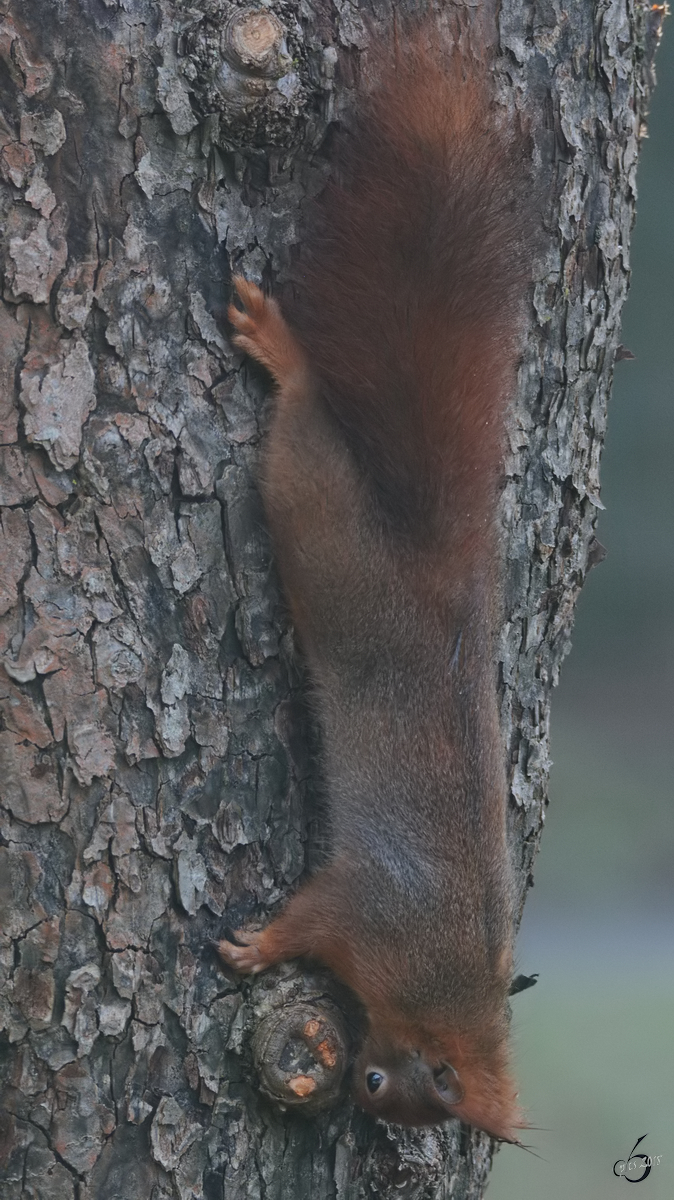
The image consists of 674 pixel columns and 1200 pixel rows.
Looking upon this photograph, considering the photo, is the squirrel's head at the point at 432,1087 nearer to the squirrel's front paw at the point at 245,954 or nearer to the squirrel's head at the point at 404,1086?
the squirrel's head at the point at 404,1086

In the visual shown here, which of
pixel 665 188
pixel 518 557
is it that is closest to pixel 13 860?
pixel 518 557

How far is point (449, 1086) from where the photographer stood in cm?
178

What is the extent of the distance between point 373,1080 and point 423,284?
117cm

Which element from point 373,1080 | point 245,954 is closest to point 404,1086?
point 373,1080

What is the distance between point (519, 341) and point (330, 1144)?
4.02 feet

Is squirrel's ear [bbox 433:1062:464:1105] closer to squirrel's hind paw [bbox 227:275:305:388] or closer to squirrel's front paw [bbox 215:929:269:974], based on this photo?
squirrel's front paw [bbox 215:929:269:974]

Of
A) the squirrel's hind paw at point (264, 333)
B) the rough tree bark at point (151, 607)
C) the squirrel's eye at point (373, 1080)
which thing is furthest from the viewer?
the squirrel's eye at point (373, 1080)

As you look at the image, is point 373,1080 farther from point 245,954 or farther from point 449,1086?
point 245,954

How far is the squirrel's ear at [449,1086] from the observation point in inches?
70.0

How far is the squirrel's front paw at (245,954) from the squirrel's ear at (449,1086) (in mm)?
364

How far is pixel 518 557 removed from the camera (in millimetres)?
1917

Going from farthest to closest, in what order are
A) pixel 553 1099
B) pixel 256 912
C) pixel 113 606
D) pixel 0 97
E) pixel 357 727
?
1. pixel 553 1099
2. pixel 357 727
3. pixel 256 912
4. pixel 113 606
5. pixel 0 97

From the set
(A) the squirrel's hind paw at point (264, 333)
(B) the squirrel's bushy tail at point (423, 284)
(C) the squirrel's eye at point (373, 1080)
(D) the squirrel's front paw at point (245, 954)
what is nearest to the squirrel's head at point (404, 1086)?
(C) the squirrel's eye at point (373, 1080)

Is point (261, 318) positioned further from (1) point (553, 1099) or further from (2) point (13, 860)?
(1) point (553, 1099)
